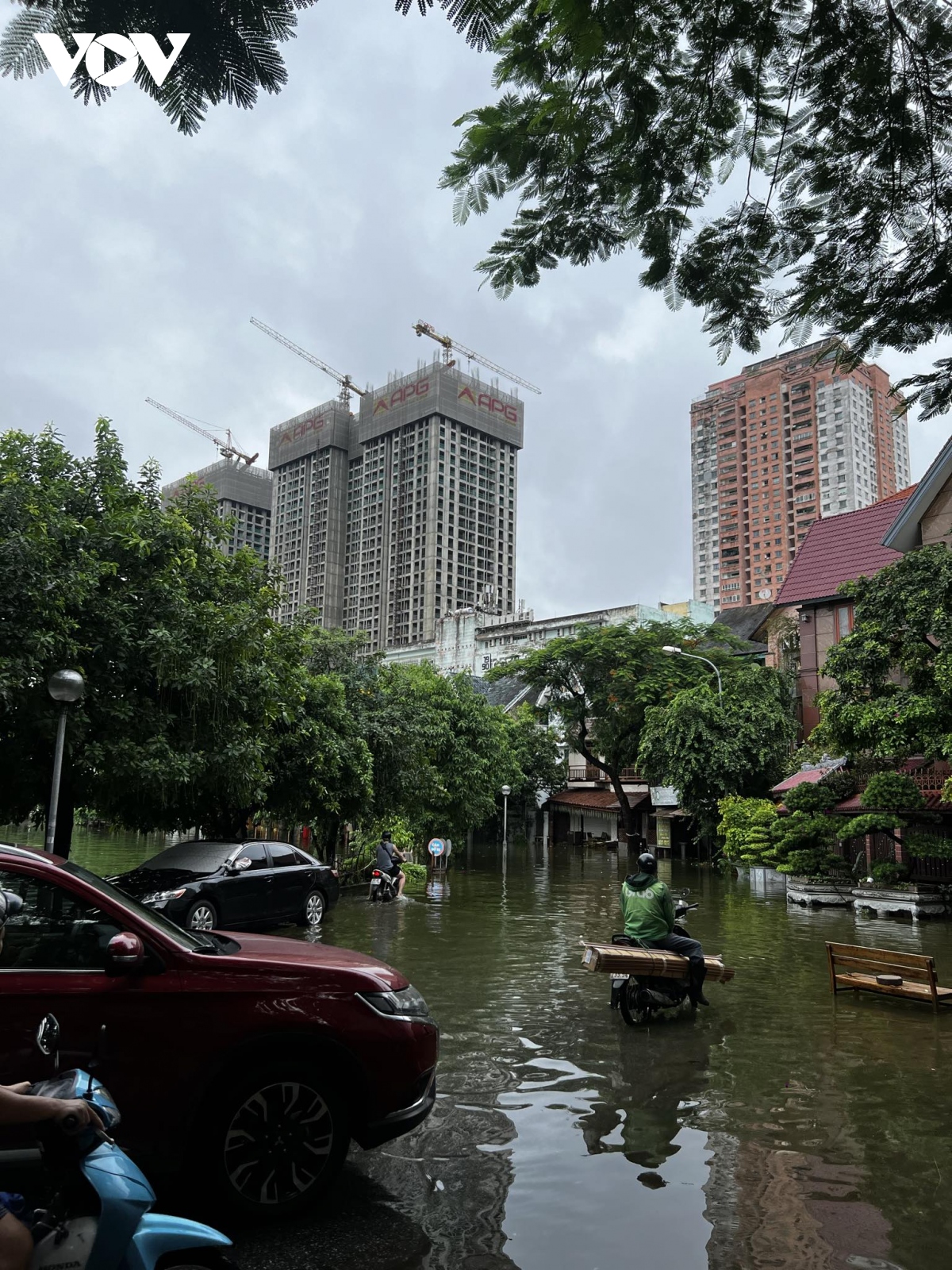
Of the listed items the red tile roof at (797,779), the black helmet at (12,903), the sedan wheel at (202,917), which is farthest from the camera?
the red tile roof at (797,779)

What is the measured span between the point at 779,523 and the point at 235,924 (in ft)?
374

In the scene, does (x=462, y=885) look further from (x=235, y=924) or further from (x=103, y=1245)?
(x=103, y=1245)

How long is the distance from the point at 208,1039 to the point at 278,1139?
60 centimetres

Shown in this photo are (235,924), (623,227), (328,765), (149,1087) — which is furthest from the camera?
(328,765)

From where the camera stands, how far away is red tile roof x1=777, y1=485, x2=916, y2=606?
95.8 ft

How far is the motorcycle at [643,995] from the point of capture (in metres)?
8.72

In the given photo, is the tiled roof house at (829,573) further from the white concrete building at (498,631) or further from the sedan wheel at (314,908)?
the white concrete building at (498,631)

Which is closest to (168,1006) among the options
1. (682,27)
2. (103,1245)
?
(103,1245)

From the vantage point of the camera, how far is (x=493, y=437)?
128 metres

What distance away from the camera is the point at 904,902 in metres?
19.2

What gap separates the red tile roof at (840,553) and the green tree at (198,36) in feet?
91.2

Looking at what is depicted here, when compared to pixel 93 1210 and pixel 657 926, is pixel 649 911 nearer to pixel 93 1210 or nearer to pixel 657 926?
pixel 657 926

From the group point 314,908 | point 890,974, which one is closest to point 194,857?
point 314,908

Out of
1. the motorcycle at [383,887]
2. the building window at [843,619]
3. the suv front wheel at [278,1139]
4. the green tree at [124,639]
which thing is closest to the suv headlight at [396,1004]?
the suv front wheel at [278,1139]
